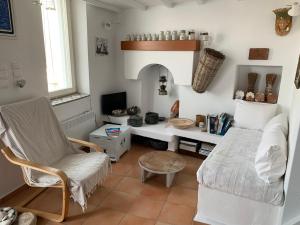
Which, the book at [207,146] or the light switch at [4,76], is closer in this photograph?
the light switch at [4,76]

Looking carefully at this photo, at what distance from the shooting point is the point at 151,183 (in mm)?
2637

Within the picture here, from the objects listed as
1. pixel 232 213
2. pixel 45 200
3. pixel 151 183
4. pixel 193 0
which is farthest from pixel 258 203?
pixel 193 0

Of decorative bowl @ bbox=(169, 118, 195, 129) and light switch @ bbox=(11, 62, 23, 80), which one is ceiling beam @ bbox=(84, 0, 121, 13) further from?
decorative bowl @ bbox=(169, 118, 195, 129)

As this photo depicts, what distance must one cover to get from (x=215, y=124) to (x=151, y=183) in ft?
3.93

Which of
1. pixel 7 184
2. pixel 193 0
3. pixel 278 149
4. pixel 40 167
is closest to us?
pixel 278 149

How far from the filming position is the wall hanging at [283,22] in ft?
8.30

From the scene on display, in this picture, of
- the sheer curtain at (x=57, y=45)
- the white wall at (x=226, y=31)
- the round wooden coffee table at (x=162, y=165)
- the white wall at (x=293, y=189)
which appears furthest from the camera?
the sheer curtain at (x=57, y=45)

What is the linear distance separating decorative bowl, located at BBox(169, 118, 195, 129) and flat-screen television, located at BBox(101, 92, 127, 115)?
0.97 meters

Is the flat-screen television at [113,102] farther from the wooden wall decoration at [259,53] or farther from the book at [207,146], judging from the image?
the wooden wall decoration at [259,53]

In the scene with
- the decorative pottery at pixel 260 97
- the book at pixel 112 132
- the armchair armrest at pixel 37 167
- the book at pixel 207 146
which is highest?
the decorative pottery at pixel 260 97

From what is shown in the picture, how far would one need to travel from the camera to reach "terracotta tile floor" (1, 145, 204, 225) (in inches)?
81.0

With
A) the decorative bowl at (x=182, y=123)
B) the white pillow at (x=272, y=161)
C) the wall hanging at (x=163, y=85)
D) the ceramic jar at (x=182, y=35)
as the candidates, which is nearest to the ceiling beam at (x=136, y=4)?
the ceramic jar at (x=182, y=35)

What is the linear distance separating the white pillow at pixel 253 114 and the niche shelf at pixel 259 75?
34 centimetres

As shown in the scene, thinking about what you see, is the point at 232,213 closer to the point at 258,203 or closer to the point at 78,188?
the point at 258,203
